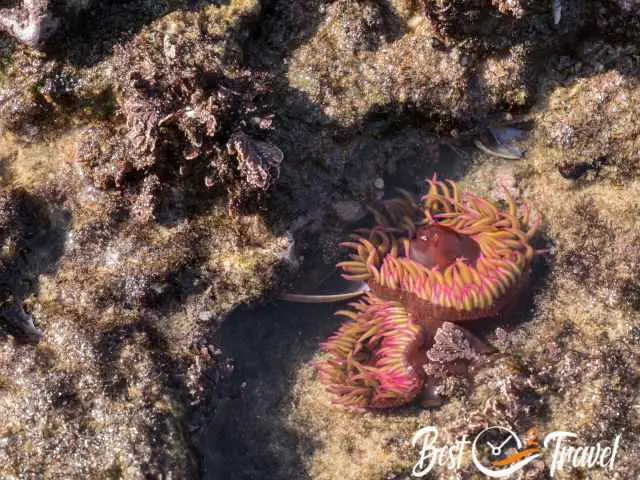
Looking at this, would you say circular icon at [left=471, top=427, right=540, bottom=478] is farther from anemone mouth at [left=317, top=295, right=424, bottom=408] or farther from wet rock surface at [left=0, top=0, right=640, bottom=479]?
anemone mouth at [left=317, top=295, right=424, bottom=408]

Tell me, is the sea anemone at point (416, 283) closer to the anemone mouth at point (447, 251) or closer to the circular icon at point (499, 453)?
the anemone mouth at point (447, 251)

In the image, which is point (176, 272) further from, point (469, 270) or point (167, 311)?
point (469, 270)

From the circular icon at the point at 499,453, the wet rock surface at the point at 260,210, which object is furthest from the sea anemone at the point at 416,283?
the circular icon at the point at 499,453

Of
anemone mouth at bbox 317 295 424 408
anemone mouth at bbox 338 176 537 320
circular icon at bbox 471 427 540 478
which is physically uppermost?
anemone mouth at bbox 338 176 537 320

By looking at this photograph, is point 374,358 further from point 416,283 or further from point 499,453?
point 499,453

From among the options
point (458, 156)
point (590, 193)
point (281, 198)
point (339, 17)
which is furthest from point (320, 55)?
point (590, 193)

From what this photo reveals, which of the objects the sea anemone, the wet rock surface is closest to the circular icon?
the wet rock surface

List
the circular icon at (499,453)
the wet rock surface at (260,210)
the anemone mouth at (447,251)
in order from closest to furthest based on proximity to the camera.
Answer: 1. the wet rock surface at (260,210)
2. the circular icon at (499,453)
3. the anemone mouth at (447,251)
